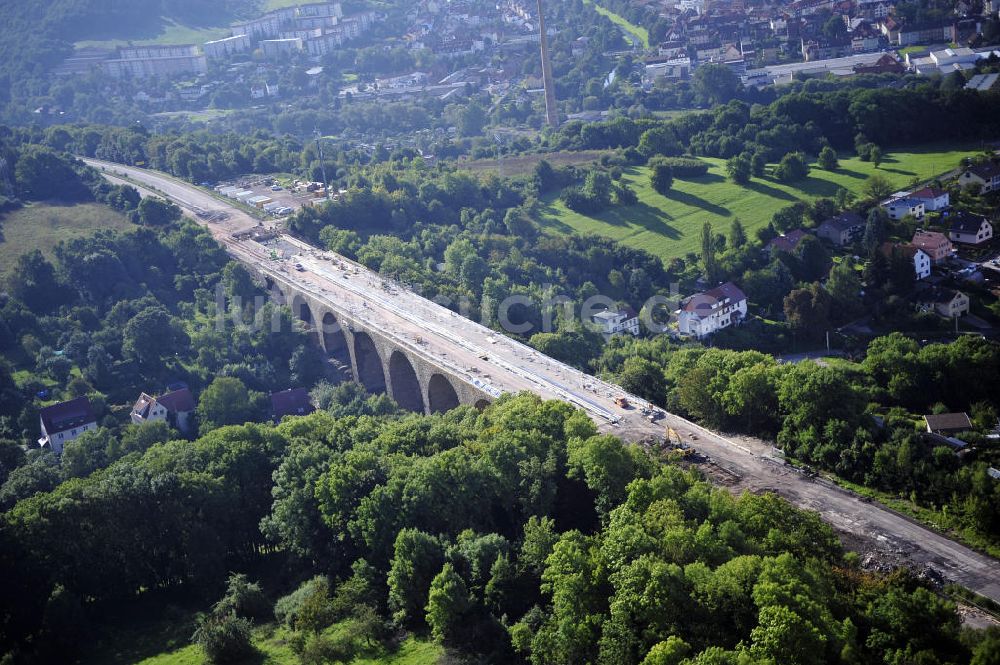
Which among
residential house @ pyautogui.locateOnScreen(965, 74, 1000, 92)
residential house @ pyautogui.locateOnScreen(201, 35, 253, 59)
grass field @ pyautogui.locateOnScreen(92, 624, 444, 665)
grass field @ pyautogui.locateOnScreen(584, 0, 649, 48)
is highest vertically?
residential house @ pyautogui.locateOnScreen(201, 35, 253, 59)

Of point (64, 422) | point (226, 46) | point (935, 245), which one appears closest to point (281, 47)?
point (226, 46)

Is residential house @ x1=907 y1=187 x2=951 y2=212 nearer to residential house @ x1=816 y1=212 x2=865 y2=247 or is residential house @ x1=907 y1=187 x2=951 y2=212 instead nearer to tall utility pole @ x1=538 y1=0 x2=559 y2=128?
residential house @ x1=816 y1=212 x2=865 y2=247

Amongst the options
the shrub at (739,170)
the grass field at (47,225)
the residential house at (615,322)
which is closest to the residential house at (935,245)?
the shrub at (739,170)

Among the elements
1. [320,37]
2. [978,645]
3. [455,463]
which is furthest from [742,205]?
[320,37]

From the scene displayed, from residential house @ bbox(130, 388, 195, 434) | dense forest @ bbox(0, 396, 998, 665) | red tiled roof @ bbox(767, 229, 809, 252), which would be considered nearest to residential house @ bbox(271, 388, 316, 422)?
residential house @ bbox(130, 388, 195, 434)

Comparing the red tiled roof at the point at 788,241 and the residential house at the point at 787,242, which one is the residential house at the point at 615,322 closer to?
the residential house at the point at 787,242

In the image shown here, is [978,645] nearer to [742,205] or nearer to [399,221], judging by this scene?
[742,205]
